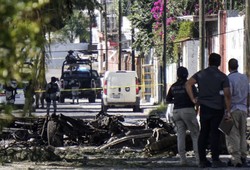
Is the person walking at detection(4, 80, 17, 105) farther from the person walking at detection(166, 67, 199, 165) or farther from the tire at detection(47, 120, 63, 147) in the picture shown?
the tire at detection(47, 120, 63, 147)

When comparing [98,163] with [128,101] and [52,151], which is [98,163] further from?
[128,101]

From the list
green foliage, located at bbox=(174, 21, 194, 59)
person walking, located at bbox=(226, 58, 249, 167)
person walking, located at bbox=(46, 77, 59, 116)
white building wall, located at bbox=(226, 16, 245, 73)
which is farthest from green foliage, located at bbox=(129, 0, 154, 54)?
person walking, located at bbox=(226, 58, 249, 167)

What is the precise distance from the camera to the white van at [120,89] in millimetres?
37625

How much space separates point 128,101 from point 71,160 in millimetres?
23826

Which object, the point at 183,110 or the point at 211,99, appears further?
→ the point at 183,110

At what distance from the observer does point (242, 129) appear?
41.8 feet

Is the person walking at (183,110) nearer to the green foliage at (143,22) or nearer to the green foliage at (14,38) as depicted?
the green foliage at (14,38)

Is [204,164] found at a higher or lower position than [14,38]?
lower

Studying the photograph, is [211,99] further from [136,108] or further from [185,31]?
[185,31]

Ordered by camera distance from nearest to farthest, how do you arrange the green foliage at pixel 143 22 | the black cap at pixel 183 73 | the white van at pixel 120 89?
1. the black cap at pixel 183 73
2. the white van at pixel 120 89
3. the green foliage at pixel 143 22

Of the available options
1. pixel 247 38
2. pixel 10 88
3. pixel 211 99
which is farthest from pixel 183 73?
pixel 247 38

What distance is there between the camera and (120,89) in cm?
3756

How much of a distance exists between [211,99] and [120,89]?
25.5 m

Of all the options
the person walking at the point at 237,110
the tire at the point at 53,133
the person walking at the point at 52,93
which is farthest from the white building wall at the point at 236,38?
the person walking at the point at 237,110
